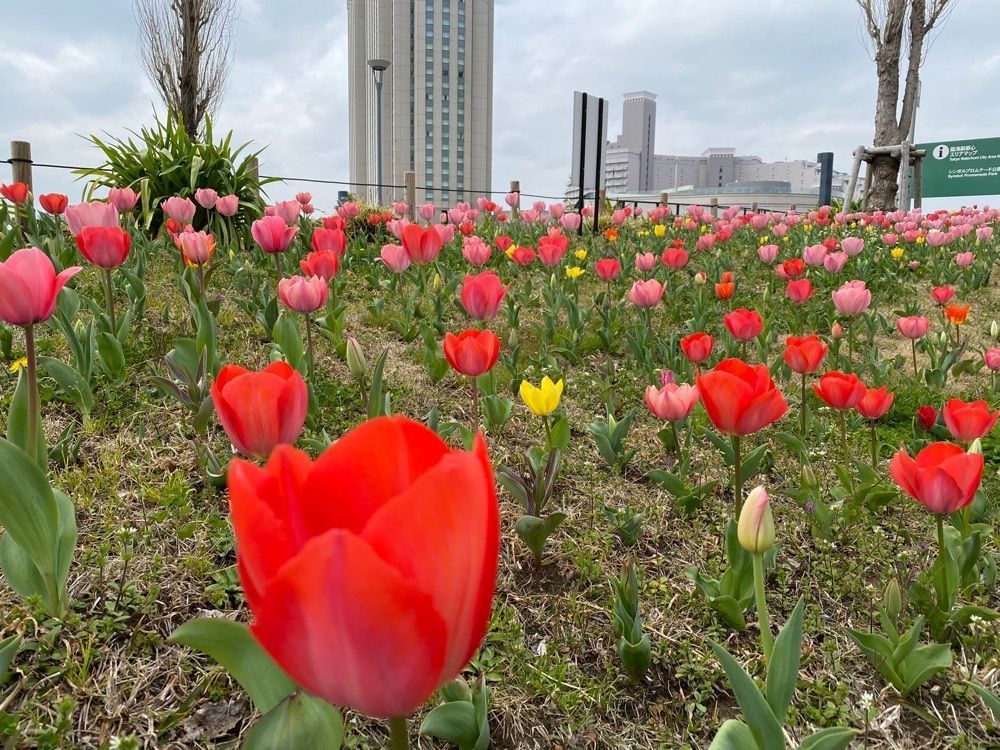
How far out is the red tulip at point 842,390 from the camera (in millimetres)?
2312

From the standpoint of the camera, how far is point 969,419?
205cm

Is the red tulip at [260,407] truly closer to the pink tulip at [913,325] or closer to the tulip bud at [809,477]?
the tulip bud at [809,477]

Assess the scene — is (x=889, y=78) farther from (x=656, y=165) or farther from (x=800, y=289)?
(x=656, y=165)

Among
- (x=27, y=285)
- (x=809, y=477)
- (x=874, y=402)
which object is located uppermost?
(x=27, y=285)

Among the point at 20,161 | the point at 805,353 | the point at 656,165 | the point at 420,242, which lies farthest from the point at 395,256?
the point at 656,165

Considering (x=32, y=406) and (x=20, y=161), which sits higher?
(x=20, y=161)

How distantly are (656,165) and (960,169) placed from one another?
502 ft

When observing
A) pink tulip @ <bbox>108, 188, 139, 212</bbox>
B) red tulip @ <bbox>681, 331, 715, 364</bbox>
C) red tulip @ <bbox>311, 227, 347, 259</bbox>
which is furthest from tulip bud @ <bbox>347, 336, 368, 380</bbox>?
pink tulip @ <bbox>108, 188, 139, 212</bbox>

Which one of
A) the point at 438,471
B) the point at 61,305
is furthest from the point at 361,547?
the point at 61,305

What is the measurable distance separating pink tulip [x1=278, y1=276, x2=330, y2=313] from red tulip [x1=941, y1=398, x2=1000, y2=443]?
6.86ft

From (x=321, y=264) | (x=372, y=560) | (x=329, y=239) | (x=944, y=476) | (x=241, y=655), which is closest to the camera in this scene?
(x=372, y=560)

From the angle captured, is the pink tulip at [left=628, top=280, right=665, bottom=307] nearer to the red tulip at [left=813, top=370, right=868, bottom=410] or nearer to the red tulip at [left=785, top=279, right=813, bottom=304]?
the red tulip at [left=785, top=279, right=813, bottom=304]

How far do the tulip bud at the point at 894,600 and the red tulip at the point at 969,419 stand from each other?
63 centimetres

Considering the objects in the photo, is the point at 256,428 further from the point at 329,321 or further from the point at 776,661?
the point at 329,321
